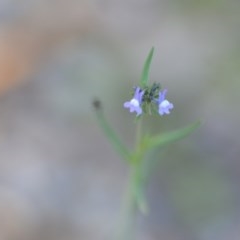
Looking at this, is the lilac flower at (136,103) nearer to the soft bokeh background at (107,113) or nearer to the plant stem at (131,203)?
the plant stem at (131,203)

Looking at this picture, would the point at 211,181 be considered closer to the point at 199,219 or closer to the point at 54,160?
the point at 199,219

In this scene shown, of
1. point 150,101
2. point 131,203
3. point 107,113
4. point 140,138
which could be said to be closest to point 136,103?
point 150,101

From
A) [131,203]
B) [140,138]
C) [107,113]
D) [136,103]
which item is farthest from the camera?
[107,113]

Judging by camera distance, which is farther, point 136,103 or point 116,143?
point 116,143

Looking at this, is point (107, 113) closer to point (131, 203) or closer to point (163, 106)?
point (131, 203)

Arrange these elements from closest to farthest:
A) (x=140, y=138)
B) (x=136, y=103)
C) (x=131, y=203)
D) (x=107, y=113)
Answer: (x=136, y=103), (x=140, y=138), (x=131, y=203), (x=107, y=113)

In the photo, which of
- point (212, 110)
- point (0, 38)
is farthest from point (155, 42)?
point (0, 38)

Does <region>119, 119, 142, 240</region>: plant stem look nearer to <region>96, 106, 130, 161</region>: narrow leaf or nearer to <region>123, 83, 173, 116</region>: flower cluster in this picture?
<region>96, 106, 130, 161</region>: narrow leaf
